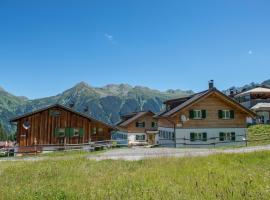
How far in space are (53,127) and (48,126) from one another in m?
0.74

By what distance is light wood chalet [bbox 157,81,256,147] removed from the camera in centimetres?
4175

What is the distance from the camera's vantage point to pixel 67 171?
16156mm

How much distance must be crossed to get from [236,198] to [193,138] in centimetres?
3487

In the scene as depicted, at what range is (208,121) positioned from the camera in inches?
1686

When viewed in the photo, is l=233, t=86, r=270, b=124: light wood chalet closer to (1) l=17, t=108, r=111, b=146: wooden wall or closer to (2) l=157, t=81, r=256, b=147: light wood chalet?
(2) l=157, t=81, r=256, b=147: light wood chalet

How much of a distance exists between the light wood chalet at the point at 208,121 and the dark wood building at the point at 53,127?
13288 mm

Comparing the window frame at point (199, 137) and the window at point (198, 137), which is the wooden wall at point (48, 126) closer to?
the window at point (198, 137)

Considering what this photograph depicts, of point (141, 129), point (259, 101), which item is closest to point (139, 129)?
point (141, 129)

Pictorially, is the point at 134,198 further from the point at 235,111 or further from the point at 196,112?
the point at 235,111

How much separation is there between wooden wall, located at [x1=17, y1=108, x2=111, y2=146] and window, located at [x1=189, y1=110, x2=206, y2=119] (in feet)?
52.1

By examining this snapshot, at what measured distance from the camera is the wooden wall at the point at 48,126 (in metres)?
43.0

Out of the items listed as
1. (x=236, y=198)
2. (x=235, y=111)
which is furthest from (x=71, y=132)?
(x=236, y=198)

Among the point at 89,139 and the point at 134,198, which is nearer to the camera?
the point at 134,198

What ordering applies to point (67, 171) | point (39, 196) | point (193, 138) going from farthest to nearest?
point (193, 138)
point (67, 171)
point (39, 196)
